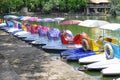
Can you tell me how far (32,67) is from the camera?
1617 cm

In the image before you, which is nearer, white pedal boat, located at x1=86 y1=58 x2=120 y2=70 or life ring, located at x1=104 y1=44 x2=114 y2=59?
white pedal boat, located at x1=86 y1=58 x2=120 y2=70

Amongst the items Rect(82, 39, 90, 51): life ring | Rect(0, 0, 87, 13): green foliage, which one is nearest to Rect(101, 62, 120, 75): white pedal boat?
Rect(82, 39, 90, 51): life ring

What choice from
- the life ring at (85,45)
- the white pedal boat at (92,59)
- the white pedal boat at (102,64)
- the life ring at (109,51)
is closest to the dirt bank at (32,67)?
the white pedal boat at (102,64)

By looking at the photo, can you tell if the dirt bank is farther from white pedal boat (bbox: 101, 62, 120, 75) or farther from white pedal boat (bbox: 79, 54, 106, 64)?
white pedal boat (bbox: 79, 54, 106, 64)

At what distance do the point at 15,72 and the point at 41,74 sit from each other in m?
1.26

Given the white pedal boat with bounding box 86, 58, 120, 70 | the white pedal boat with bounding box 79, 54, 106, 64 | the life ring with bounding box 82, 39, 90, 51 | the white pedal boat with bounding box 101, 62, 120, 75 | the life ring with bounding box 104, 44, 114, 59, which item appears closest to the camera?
the white pedal boat with bounding box 101, 62, 120, 75

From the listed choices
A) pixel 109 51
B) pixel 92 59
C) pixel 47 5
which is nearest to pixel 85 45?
pixel 92 59

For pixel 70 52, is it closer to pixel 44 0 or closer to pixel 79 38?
pixel 79 38

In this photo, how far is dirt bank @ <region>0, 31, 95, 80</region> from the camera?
14.0m

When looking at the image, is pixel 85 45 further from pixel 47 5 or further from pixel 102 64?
pixel 47 5

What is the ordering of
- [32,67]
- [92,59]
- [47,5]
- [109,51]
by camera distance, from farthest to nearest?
[47,5]
[92,59]
[109,51]
[32,67]

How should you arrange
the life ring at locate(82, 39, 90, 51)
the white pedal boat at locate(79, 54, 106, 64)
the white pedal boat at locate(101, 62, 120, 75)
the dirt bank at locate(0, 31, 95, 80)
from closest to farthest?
1. the dirt bank at locate(0, 31, 95, 80)
2. the white pedal boat at locate(101, 62, 120, 75)
3. the white pedal boat at locate(79, 54, 106, 64)
4. the life ring at locate(82, 39, 90, 51)

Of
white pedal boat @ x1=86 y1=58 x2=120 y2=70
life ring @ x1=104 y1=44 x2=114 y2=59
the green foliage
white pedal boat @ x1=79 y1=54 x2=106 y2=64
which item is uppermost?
life ring @ x1=104 y1=44 x2=114 y2=59

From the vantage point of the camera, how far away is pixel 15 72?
14945mm
